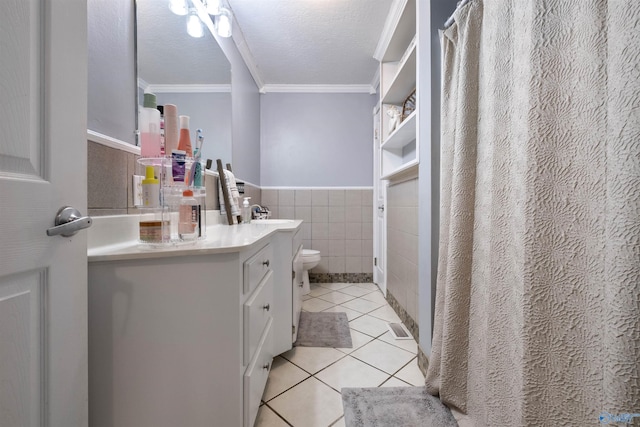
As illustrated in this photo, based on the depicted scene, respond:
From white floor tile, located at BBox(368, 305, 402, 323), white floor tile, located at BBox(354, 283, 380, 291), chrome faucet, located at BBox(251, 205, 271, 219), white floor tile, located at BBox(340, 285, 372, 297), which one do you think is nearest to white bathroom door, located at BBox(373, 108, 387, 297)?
white floor tile, located at BBox(354, 283, 380, 291)

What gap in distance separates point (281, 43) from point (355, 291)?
2.44 metres

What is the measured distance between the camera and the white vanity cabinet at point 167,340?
2.17 feet

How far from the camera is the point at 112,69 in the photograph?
860mm

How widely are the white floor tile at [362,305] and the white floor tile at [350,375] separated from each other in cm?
77

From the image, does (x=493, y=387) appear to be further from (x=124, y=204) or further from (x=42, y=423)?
(x=124, y=204)

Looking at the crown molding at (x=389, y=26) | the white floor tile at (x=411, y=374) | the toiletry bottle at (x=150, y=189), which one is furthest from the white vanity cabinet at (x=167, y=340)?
the crown molding at (x=389, y=26)

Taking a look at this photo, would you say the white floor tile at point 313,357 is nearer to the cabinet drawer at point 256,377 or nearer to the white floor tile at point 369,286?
the cabinet drawer at point 256,377

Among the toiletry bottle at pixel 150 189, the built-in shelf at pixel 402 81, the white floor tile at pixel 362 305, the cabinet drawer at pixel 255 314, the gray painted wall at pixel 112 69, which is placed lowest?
the white floor tile at pixel 362 305

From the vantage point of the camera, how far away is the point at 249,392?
2.60ft

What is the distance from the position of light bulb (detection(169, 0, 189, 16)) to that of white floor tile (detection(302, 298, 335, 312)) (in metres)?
2.12

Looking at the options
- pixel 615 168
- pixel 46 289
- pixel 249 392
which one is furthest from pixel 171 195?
pixel 615 168

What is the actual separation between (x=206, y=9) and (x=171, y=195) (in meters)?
1.37

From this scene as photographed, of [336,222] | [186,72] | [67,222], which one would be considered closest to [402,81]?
[186,72]

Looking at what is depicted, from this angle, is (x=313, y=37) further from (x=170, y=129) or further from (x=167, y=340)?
(x=167, y=340)
